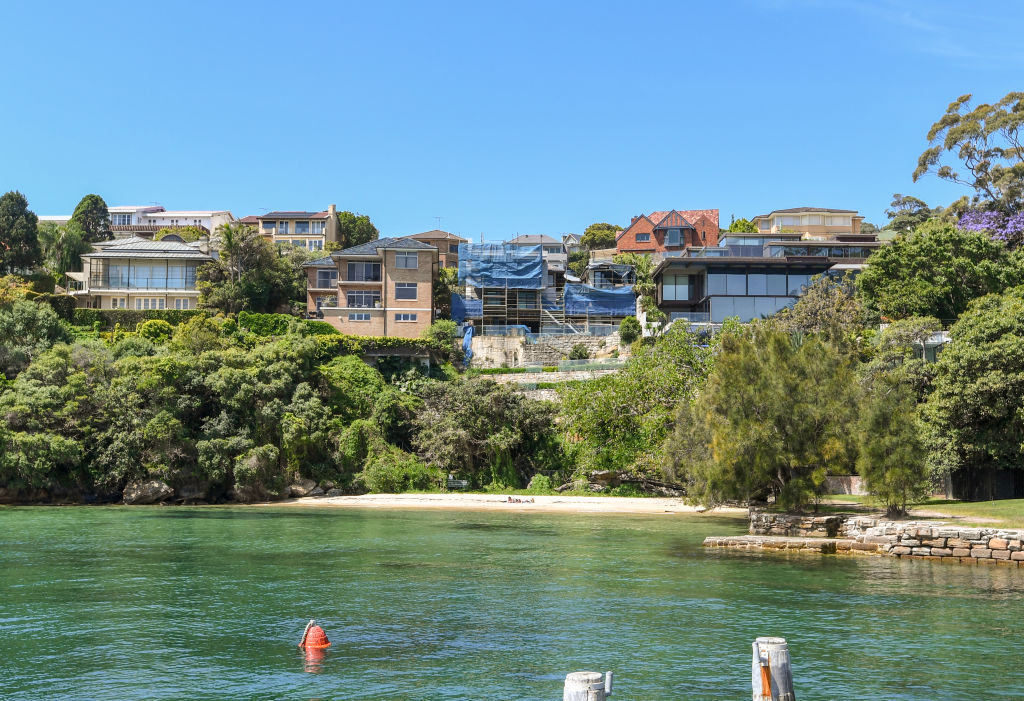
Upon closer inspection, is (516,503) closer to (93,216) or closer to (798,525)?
(798,525)

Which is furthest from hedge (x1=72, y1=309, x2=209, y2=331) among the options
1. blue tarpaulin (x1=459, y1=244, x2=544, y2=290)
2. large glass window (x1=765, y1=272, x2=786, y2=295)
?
large glass window (x1=765, y1=272, x2=786, y2=295)

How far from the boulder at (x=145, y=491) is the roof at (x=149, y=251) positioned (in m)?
31.9

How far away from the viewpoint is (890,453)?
104 feet

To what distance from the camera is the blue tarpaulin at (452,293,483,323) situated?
84562mm

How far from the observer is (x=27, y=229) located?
286 feet

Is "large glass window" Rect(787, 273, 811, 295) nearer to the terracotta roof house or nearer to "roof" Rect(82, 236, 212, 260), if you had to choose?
the terracotta roof house

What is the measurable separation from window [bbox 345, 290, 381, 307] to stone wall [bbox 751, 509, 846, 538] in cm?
4944

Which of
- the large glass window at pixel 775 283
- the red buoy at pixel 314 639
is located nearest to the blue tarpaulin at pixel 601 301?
the large glass window at pixel 775 283

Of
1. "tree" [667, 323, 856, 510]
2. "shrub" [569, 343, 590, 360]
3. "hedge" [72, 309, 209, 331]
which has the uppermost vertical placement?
"hedge" [72, 309, 209, 331]

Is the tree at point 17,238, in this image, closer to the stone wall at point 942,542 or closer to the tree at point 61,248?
the tree at point 61,248

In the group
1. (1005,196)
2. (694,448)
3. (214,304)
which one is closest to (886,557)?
(694,448)

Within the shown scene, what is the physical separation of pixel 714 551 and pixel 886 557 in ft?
17.4

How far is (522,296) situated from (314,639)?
245ft

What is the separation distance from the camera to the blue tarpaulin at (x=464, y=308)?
277 feet
